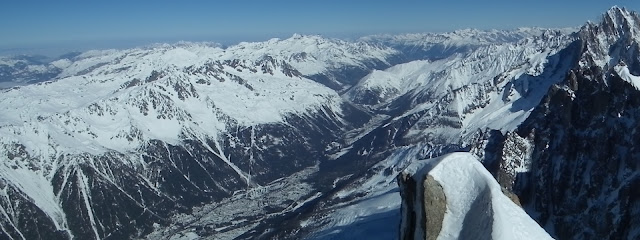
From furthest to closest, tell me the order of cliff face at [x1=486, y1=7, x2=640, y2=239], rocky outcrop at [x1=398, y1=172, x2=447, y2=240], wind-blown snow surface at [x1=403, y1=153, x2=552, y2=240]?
cliff face at [x1=486, y1=7, x2=640, y2=239] → rocky outcrop at [x1=398, y1=172, x2=447, y2=240] → wind-blown snow surface at [x1=403, y1=153, x2=552, y2=240]

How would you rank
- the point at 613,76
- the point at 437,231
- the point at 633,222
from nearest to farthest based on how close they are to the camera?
the point at 437,231 → the point at 633,222 → the point at 613,76

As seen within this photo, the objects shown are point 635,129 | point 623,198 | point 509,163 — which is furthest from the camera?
point 509,163

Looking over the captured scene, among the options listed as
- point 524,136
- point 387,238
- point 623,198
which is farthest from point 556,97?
point 387,238

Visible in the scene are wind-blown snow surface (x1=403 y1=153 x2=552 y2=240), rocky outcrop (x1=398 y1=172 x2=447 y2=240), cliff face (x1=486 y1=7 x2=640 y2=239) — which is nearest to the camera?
wind-blown snow surface (x1=403 y1=153 x2=552 y2=240)

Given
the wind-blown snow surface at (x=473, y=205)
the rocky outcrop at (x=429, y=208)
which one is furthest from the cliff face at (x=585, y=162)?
the rocky outcrop at (x=429, y=208)

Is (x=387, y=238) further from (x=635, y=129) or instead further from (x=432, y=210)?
(x=432, y=210)

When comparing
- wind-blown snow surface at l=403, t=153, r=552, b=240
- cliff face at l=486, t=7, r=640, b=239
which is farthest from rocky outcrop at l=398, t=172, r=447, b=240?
cliff face at l=486, t=7, r=640, b=239

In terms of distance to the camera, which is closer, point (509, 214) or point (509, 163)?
point (509, 214)

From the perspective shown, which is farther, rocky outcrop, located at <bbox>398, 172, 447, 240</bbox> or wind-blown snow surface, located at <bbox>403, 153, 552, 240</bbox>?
rocky outcrop, located at <bbox>398, 172, 447, 240</bbox>

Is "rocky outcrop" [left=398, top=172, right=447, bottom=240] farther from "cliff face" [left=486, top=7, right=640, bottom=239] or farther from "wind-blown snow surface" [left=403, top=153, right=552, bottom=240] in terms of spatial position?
"cliff face" [left=486, top=7, right=640, bottom=239]
